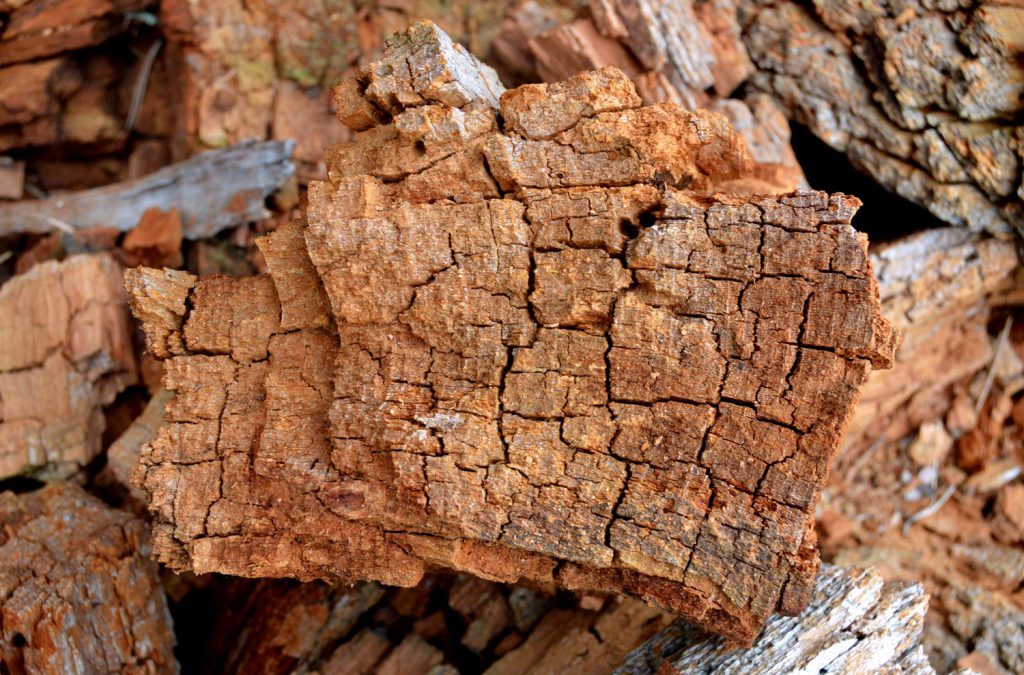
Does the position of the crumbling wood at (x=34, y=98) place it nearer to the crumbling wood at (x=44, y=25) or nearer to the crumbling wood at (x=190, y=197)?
the crumbling wood at (x=44, y=25)

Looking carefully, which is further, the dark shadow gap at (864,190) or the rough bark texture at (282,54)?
the rough bark texture at (282,54)

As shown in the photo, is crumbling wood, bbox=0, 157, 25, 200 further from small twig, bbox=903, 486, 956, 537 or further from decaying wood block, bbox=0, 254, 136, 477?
small twig, bbox=903, 486, 956, 537

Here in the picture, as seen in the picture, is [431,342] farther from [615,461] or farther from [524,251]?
[615,461]

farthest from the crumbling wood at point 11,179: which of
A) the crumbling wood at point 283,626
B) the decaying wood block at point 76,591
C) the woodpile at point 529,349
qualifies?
the crumbling wood at point 283,626

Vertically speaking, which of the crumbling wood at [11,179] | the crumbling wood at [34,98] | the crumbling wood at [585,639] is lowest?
the crumbling wood at [585,639]

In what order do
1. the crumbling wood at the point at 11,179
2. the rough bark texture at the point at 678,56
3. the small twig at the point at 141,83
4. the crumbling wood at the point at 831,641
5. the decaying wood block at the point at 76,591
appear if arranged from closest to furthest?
1. the crumbling wood at the point at 831,641
2. the decaying wood block at the point at 76,591
3. the rough bark texture at the point at 678,56
4. the crumbling wood at the point at 11,179
5. the small twig at the point at 141,83

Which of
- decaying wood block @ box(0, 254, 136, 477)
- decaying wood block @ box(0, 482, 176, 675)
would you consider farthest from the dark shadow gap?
decaying wood block @ box(0, 482, 176, 675)

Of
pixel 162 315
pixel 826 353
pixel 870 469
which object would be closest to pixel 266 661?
pixel 162 315
